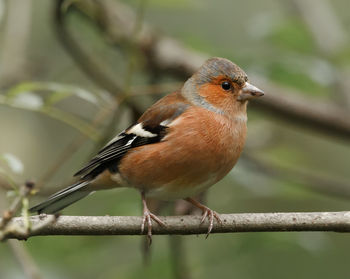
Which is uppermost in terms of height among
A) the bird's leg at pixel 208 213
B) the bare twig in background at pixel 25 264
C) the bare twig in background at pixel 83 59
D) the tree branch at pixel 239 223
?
the bare twig in background at pixel 83 59

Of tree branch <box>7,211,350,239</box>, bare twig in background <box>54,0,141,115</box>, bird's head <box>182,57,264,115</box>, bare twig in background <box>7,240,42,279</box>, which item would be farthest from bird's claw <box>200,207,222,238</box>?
bare twig in background <box>54,0,141,115</box>

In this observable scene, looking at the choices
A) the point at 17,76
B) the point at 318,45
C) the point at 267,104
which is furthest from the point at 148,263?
the point at 318,45

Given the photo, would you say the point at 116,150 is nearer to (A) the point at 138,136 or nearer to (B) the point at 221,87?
(A) the point at 138,136

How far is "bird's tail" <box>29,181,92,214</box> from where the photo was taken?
188 inches

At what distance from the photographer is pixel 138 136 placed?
16.4ft

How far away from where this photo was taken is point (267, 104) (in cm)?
641

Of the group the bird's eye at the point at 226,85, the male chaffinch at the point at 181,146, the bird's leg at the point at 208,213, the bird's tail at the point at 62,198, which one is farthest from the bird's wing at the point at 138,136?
the bird's leg at the point at 208,213

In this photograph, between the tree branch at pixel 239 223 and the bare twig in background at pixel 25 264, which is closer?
the tree branch at pixel 239 223

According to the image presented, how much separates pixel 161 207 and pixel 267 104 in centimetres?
176

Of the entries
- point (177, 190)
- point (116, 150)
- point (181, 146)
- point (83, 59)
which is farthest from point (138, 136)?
point (83, 59)

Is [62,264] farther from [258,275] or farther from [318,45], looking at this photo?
[318,45]

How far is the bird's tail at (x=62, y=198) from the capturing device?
4787mm

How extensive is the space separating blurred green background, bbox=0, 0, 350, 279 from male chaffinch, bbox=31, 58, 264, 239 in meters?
0.23

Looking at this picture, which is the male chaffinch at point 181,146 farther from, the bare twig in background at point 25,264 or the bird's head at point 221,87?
the bare twig in background at point 25,264
